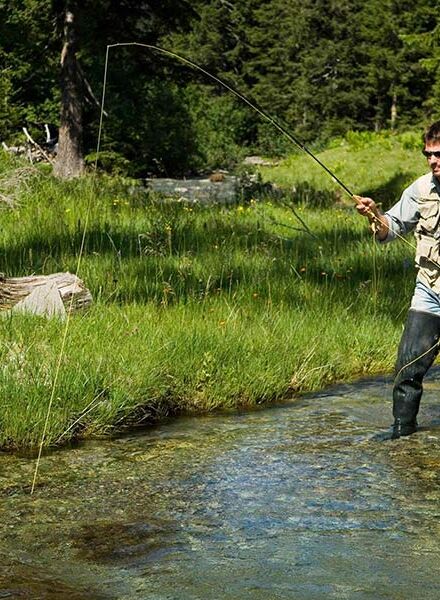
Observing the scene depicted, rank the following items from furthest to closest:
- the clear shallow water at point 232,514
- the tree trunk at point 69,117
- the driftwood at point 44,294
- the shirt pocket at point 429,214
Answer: the tree trunk at point 69,117 → the driftwood at point 44,294 → the shirt pocket at point 429,214 → the clear shallow water at point 232,514

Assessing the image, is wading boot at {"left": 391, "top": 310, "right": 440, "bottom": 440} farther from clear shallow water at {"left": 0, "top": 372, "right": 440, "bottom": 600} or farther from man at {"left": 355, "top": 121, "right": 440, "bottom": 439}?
clear shallow water at {"left": 0, "top": 372, "right": 440, "bottom": 600}

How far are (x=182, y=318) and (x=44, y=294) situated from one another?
3.44 ft

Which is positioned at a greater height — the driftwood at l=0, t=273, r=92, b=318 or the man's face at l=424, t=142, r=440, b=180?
the man's face at l=424, t=142, r=440, b=180

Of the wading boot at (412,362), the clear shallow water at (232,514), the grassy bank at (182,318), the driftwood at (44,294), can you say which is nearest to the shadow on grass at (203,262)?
the grassy bank at (182,318)

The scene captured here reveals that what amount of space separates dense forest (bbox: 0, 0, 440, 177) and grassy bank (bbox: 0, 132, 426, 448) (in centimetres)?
919

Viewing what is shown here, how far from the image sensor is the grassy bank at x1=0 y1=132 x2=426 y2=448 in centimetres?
651

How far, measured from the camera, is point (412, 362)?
6090 millimetres

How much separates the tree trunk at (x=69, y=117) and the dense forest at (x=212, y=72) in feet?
0.09

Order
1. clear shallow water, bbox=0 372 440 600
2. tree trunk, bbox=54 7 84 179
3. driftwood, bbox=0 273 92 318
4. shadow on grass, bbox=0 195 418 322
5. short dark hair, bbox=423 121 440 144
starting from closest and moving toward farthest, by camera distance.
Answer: clear shallow water, bbox=0 372 440 600 → short dark hair, bbox=423 121 440 144 → driftwood, bbox=0 273 92 318 → shadow on grass, bbox=0 195 418 322 → tree trunk, bbox=54 7 84 179

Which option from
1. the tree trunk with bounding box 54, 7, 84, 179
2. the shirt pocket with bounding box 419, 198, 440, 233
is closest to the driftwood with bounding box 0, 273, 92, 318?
the shirt pocket with bounding box 419, 198, 440, 233

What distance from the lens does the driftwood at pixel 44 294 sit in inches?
313

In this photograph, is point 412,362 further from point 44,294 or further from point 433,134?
point 44,294

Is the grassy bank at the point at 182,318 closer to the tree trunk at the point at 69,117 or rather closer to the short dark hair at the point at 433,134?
the short dark hair at the point at 433,134

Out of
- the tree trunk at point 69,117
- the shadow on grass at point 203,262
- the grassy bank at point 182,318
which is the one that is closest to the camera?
the grassy bank at point 182,318
